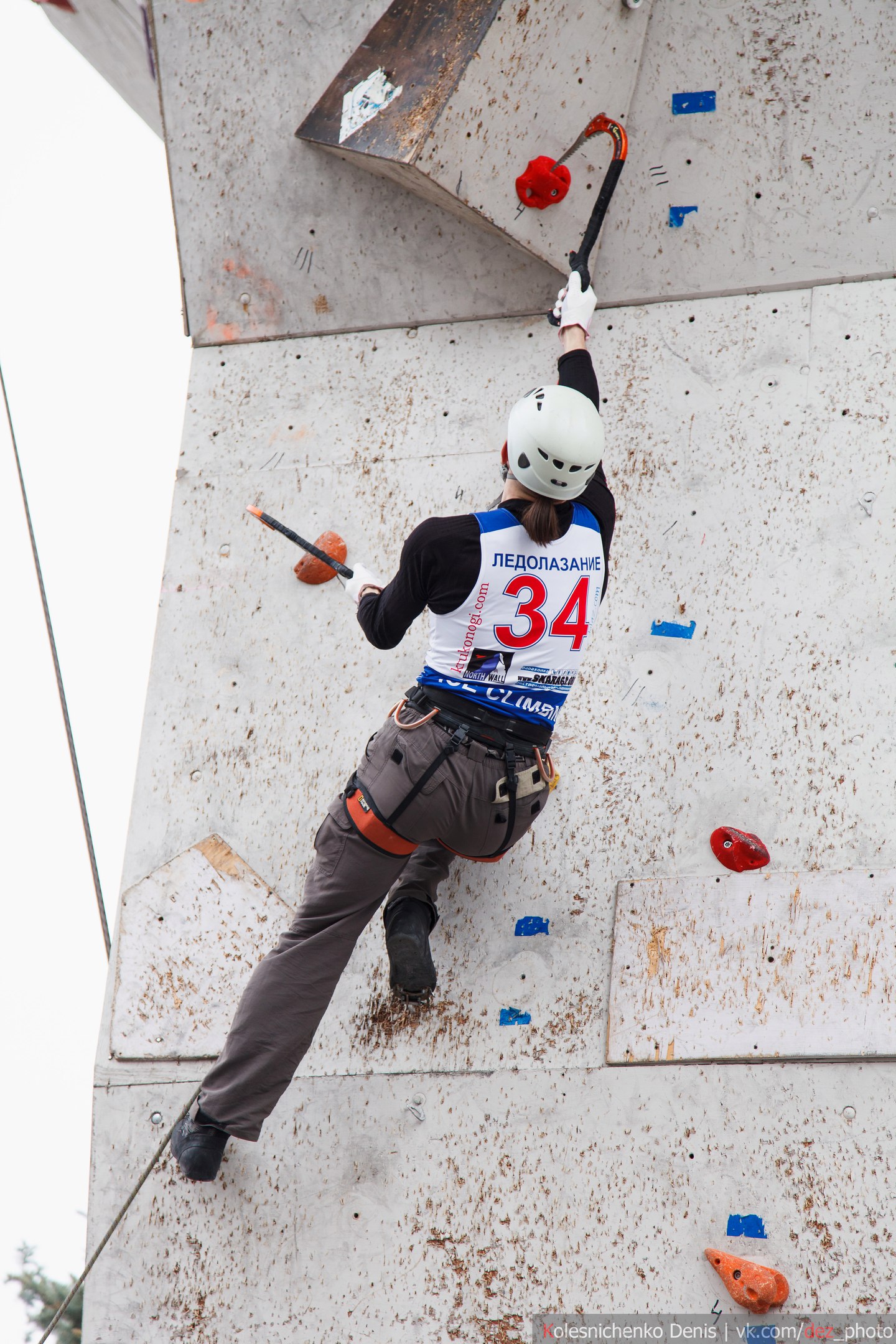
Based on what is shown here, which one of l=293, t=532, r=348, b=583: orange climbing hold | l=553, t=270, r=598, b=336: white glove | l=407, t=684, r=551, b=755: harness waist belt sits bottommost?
l=407, t=684, r=551, b=755: harness waist belt

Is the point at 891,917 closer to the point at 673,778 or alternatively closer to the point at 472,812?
the point at 673,778

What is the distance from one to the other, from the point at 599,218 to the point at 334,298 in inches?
31.5

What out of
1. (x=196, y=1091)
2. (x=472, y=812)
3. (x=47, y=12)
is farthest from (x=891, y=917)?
(x=47, y=12)

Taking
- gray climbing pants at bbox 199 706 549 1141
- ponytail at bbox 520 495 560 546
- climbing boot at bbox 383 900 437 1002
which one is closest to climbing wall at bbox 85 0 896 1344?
climbing boot at bbox 383 900 437 1002

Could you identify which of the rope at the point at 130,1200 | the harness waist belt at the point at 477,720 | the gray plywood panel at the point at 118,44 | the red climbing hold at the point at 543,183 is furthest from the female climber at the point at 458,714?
the gray plywood panel at the point at 118,44

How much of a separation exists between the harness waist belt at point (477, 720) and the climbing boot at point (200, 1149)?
1.01 metres

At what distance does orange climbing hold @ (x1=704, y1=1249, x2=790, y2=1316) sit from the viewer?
2.25m

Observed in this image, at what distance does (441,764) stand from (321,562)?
0.97 metres

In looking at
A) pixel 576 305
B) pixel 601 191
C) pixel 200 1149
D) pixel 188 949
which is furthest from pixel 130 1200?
pixel 601 191

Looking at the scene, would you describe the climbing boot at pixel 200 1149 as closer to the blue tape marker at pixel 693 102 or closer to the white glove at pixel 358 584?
the white glove at pixel 358 584

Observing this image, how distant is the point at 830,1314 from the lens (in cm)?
226

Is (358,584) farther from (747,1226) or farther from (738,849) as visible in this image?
(747,1226)

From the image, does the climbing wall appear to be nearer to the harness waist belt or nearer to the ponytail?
the harness waist belt

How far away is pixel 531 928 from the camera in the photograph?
2643 millimetres
